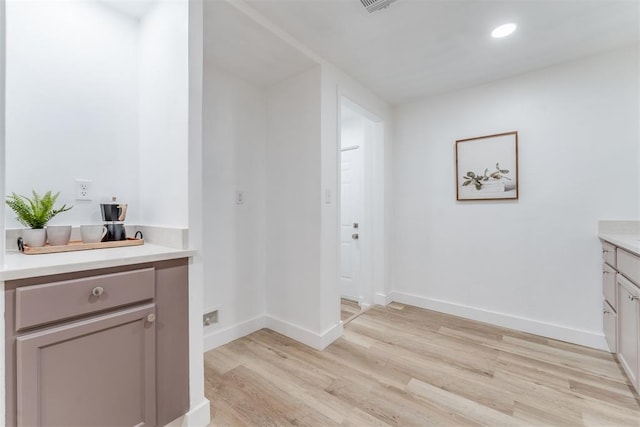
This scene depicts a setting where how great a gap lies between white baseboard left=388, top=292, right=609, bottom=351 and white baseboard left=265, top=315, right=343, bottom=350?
1.11 meters

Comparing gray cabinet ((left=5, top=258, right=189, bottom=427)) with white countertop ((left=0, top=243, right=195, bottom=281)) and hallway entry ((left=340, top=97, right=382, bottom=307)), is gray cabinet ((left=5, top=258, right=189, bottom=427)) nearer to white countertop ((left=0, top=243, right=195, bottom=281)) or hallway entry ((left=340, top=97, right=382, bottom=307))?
white countertop ((left=0, top=243, right=195, bottom=281))

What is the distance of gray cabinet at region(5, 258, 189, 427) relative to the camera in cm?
93

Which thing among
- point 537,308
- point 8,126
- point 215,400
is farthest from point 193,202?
point 537,308

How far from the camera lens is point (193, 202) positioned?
138 centimetres

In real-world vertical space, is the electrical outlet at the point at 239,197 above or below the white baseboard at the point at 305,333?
above

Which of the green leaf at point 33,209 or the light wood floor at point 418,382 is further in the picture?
the light wood floor at point 418,382

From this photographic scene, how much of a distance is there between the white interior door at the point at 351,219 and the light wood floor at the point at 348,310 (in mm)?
112

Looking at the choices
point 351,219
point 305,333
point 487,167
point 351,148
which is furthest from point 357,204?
point 305,333

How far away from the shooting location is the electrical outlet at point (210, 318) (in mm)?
2186

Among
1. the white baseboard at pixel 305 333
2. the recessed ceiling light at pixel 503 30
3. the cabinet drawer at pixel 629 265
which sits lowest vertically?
the white baseboard at pixel 305 333

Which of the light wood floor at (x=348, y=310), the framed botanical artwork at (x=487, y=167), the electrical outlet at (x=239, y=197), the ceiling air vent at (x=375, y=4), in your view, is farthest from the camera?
the light wood floor at (x=348, y=310)

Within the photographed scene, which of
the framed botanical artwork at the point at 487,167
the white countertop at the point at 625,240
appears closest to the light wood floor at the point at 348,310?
the framed botanical artwork at the point at 487,167

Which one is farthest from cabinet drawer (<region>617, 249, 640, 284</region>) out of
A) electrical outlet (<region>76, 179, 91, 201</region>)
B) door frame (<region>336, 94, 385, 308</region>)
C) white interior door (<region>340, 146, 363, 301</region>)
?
electrical outlet (<region>76, 179, 91, 201</region>)

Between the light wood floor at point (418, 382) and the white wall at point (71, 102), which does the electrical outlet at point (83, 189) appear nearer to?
the white wall at point (71, 102)
